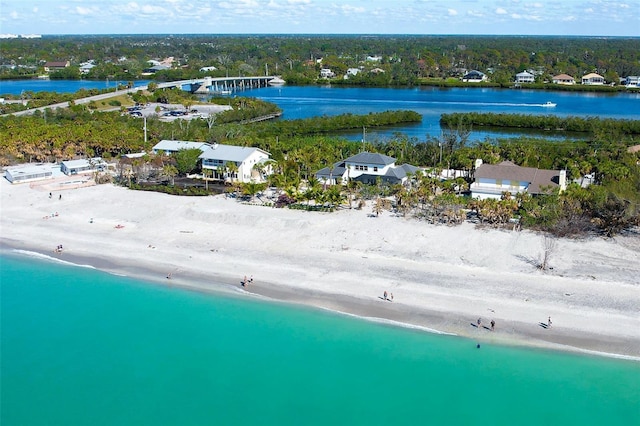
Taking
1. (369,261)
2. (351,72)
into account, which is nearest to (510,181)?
(369,261)

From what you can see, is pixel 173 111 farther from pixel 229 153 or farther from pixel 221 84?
pixel 221 84

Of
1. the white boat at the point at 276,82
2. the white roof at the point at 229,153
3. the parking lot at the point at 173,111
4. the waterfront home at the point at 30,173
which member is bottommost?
the waterfront home at the point at 30,173

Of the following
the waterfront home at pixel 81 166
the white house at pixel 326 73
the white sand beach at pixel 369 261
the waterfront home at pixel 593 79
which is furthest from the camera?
the white house at pixel 326 73

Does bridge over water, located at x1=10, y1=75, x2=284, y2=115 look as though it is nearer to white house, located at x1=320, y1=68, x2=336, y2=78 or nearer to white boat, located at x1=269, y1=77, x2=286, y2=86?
white boat, located at x1=269, y1=77, x2=286, y2=86

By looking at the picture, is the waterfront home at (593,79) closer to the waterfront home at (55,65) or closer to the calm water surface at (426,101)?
the calm water surface at (426,101)

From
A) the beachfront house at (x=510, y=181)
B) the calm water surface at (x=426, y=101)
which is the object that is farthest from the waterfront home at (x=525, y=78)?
the beachfront house at (x=510, y=181)

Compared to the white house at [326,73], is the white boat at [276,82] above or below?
below

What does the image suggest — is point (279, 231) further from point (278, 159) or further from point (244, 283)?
point (278, 159)
